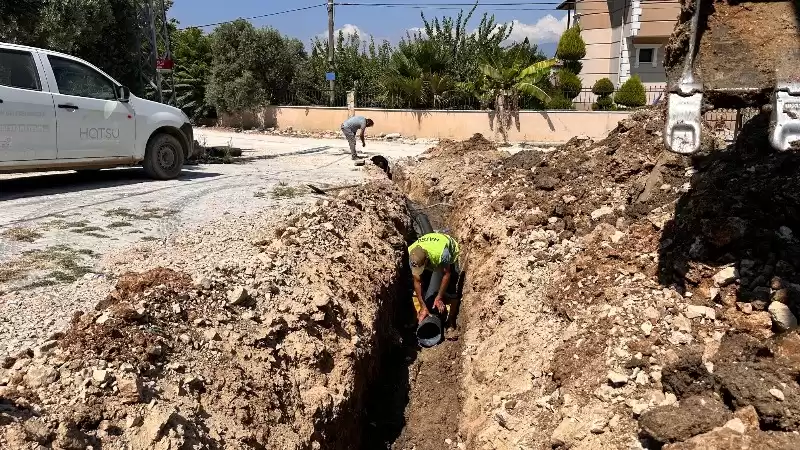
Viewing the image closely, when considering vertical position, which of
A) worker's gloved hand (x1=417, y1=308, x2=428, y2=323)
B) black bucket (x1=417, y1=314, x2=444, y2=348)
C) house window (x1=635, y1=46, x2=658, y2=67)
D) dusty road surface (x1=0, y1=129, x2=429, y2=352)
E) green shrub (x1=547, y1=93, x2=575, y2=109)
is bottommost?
black bucket (x1=417, y1=314, x2=444, y2=348)

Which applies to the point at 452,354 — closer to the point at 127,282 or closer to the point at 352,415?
the point at 352,415

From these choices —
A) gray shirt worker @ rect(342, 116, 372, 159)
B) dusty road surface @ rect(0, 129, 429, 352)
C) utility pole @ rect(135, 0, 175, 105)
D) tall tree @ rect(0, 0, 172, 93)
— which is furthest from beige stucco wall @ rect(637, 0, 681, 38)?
tall tree @ rect(0, 0, 172, 93)

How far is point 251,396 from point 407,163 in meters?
10.4

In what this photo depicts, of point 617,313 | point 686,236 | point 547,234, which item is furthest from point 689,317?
point 547,234

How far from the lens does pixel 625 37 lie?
2283 cm

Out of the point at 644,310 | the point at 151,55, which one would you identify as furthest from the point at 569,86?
the point at 644,310

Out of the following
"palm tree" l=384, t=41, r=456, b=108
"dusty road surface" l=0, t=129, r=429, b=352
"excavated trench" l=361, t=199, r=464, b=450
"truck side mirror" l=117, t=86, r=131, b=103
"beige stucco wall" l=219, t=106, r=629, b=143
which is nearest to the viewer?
"dusty road surface" l=0, t=129, r=429, b=352

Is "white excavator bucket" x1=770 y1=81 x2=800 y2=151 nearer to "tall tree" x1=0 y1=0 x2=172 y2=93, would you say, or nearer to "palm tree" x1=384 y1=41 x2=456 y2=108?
"tall tree" x1=0 y1=0 x2=172 y2=93

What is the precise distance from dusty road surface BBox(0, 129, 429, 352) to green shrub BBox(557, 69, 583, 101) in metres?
12.1

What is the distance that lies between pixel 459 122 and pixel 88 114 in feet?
49.9

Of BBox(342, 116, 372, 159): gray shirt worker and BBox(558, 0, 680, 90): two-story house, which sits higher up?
BBox(558, 0, 680, 90): two-story house

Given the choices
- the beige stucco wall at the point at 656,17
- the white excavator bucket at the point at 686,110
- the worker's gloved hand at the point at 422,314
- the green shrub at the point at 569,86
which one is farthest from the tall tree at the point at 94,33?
the beige stucco wall at the point at 656,17

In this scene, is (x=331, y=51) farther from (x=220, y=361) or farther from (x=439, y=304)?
(x=220, y=361)

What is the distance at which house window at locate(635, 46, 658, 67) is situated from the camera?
22.9 metres
